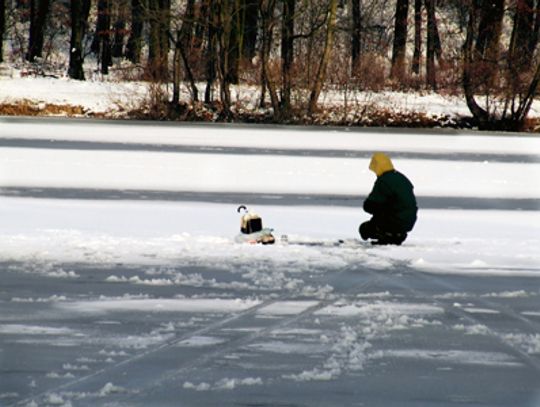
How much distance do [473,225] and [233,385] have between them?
936 centimetres

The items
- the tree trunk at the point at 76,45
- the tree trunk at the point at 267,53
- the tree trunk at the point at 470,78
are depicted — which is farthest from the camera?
the tree trunk at the point at 76,45

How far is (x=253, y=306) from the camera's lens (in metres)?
9.70

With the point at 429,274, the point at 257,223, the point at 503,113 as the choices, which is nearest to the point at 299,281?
the point at 429,274

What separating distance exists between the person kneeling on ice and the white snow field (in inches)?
8.4

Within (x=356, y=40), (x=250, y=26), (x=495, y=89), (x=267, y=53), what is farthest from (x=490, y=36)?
(x=250, y=26)

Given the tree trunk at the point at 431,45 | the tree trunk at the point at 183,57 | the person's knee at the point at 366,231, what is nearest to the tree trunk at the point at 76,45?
the tree trunk at the point at 183,57

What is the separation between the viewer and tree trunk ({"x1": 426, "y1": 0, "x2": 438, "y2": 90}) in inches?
2024

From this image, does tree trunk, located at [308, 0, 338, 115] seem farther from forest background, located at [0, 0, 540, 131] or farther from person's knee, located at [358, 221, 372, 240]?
person's knee, located at [358, 221, 372, 240]

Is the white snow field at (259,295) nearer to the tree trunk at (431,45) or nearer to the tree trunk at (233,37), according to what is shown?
the tree trunk at (233,37)

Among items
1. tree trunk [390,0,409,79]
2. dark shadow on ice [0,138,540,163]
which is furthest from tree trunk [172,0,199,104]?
dark shadow on ice [0,138,540,163]

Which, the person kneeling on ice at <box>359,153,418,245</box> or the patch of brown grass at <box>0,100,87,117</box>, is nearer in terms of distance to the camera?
the person kneeling on ice at <box>359,153,418,245</box>

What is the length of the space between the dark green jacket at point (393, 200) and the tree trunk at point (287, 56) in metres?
33.9

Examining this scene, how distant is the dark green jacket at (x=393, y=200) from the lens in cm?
1295

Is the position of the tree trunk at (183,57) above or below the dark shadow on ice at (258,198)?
above
